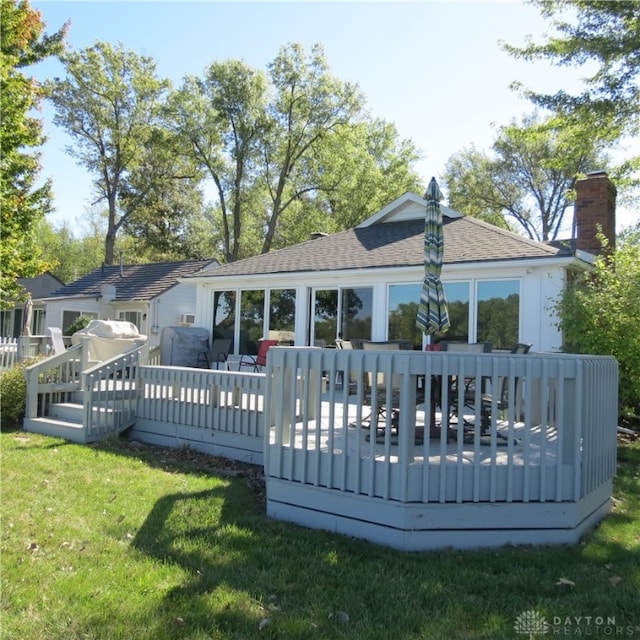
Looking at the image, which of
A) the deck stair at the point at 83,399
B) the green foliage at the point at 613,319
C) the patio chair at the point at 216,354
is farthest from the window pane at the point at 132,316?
the green foliage at the point at 613,319

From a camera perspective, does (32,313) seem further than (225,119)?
No

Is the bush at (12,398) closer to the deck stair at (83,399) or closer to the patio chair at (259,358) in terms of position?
the deck stair at (83,399)

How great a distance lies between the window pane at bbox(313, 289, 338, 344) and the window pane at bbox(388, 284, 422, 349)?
4.55 ft

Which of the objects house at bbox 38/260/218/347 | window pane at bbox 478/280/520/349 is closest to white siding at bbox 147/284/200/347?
house at bbox 38/260/218/347

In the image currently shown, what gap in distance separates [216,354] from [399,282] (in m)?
5.10

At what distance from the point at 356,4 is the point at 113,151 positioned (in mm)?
25473

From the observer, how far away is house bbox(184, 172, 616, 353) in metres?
9.39

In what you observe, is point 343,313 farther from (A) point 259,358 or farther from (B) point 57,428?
(B) point 57,428

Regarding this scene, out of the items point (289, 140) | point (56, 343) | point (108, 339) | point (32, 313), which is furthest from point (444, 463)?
point (289, 140)

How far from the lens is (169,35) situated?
1187 cm

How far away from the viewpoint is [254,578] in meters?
3.38

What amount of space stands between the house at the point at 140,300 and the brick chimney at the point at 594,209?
14.5 metres

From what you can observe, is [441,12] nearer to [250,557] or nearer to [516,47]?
[516,47]

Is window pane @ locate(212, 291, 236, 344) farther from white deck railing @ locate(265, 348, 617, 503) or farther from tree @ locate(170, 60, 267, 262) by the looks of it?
tree @ locate(170, 60, 267, 262)
